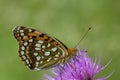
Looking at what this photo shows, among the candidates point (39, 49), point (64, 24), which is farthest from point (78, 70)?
point (64, 24)

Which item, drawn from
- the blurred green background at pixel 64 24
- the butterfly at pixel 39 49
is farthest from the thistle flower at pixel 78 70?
the blurred green background at pixel 64 24

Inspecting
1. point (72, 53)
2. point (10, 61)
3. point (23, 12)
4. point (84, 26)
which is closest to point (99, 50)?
point (84, 26)

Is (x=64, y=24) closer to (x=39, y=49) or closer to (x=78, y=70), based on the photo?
(x=39, y=49)

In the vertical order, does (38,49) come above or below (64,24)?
above

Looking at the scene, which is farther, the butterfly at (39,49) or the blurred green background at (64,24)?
the blurred green background at (64,24)

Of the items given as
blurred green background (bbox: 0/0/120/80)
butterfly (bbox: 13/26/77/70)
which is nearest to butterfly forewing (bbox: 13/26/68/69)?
butterfly (bbox: 13/26/77/70)

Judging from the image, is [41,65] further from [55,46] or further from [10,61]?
[10,61]

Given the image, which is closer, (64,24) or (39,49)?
(39,49)

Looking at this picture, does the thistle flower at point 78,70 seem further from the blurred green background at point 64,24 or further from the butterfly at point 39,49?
the blurred green background at point 64,24
